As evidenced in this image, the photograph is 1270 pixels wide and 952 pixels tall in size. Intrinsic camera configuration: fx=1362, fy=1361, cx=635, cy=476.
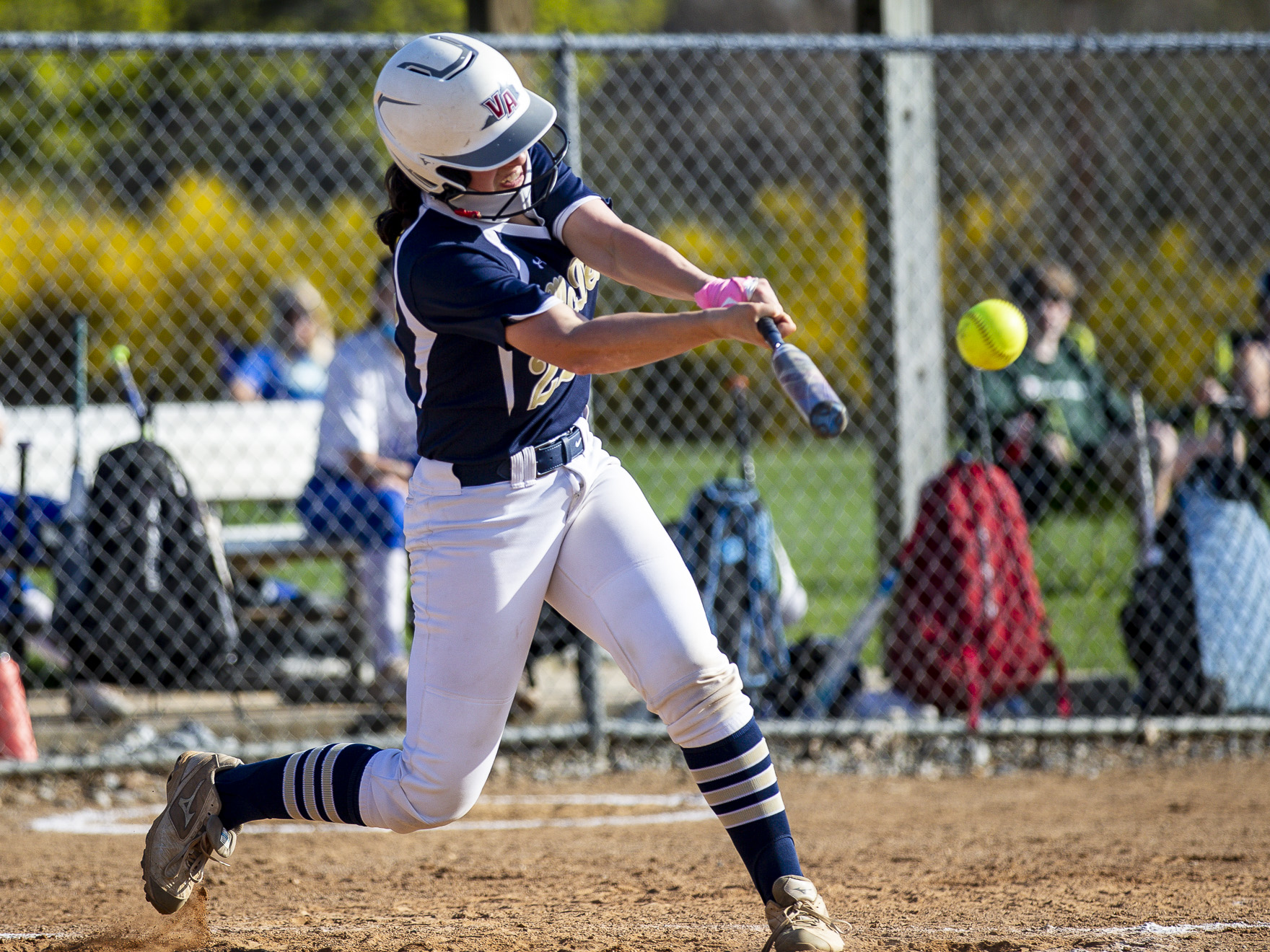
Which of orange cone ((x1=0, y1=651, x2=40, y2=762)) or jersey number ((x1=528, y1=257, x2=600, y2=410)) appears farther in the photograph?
orange cone ((x1=0, y1=651, x2=40, y2=762))

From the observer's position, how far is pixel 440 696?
9.03 feet

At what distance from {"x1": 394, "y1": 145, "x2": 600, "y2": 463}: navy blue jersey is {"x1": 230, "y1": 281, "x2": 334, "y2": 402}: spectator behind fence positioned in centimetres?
408

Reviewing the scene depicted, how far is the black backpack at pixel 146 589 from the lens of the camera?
495 cm

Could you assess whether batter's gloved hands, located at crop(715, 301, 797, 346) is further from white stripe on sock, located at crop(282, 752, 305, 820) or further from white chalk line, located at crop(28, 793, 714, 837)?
white chalk line, located at crop(28, 793, 714, 837)

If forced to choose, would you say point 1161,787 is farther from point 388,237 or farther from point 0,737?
point 0,737

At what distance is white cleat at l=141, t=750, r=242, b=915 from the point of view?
9.77ft

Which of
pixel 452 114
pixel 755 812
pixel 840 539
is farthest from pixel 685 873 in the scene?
pixel 840 539

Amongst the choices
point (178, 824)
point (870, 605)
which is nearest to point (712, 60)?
point (870, 605)

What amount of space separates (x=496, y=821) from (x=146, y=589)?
1.59 m

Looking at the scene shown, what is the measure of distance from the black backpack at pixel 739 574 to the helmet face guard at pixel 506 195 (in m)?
2.53

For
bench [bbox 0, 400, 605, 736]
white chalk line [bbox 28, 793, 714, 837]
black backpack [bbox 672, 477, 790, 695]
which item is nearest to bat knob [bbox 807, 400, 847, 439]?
white chalk line [bbox 28, 793, 714, 837]

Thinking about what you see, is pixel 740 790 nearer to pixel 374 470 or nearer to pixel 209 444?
pixel 374 470

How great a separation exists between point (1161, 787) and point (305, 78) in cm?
1550

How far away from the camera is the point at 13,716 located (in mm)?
4328
